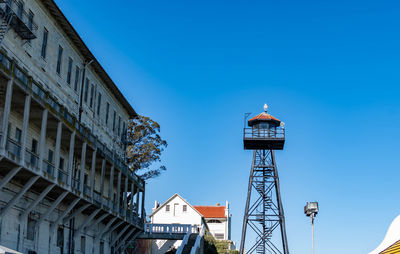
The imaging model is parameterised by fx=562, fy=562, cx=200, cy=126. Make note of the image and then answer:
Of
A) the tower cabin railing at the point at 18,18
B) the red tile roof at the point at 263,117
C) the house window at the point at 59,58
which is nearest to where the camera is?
the tower cabin railing at the point at 18,18

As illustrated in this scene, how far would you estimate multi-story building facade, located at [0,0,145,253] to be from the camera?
23.5 metres

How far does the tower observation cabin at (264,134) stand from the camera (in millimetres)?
52000

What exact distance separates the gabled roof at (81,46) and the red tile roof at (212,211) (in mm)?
44683

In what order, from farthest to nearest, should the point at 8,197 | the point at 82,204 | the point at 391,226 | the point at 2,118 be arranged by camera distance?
the point at 82,204 → the point at 391,226 → the point at 8,197 → the point at 2,118

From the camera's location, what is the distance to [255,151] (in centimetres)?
5309

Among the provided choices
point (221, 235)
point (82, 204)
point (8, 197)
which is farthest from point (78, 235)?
point (221, 235)

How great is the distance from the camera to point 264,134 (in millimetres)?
52469

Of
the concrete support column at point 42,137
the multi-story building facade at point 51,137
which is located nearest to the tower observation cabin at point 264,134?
the multi-story building facade at point 51,137

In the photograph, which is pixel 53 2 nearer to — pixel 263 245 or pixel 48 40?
pixel 48 40

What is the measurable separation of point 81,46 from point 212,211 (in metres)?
58.8

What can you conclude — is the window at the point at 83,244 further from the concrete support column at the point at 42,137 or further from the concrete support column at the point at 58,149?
the concrete support column at the point at 42,137

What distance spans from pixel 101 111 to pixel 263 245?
19412 millimetres

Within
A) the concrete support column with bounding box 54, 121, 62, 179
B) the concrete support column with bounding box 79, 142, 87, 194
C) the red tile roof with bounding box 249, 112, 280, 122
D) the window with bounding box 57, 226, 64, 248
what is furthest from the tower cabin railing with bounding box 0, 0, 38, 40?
the red tile roof with bounding box 249, 112, 280, 122

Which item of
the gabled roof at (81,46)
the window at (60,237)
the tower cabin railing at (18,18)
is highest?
the gabled roof at (81,46)
